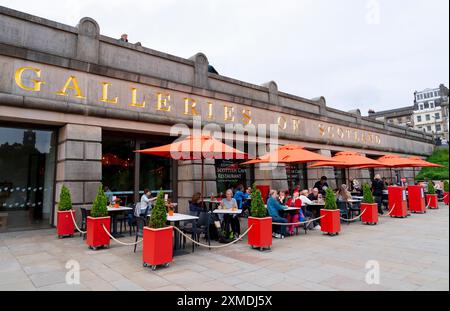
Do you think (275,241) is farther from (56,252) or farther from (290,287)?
(56,252)

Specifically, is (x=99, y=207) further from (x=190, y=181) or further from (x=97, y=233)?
(x=190, y=181)

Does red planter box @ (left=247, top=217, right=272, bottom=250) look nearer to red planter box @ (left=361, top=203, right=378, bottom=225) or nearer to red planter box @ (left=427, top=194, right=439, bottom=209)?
red planter box @ (left=361, top=203, right=378, bottom=225)

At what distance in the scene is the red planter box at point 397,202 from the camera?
501 inches

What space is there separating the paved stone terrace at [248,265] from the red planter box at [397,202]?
160 inches

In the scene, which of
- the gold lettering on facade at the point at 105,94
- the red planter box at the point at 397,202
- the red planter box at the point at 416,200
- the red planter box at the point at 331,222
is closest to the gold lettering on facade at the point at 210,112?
the gold lettering on facade at the point at 105,94

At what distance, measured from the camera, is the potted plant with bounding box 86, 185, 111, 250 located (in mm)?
7320

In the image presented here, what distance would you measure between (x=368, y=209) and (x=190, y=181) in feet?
23.7

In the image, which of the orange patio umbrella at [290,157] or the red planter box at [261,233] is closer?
the red planter box at [261,233]

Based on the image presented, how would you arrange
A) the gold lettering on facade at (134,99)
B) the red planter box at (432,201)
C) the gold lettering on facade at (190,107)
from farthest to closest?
the red planter box at (432,201)
the gold lettering on facade at (190,107)
the gold lettering on facade at (134,99)

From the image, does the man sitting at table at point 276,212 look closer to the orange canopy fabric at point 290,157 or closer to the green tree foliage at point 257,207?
the green tree foliage at point 257,207

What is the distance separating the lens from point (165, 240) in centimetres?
589

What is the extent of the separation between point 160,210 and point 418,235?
7962 millimetres

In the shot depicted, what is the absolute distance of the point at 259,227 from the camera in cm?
720
